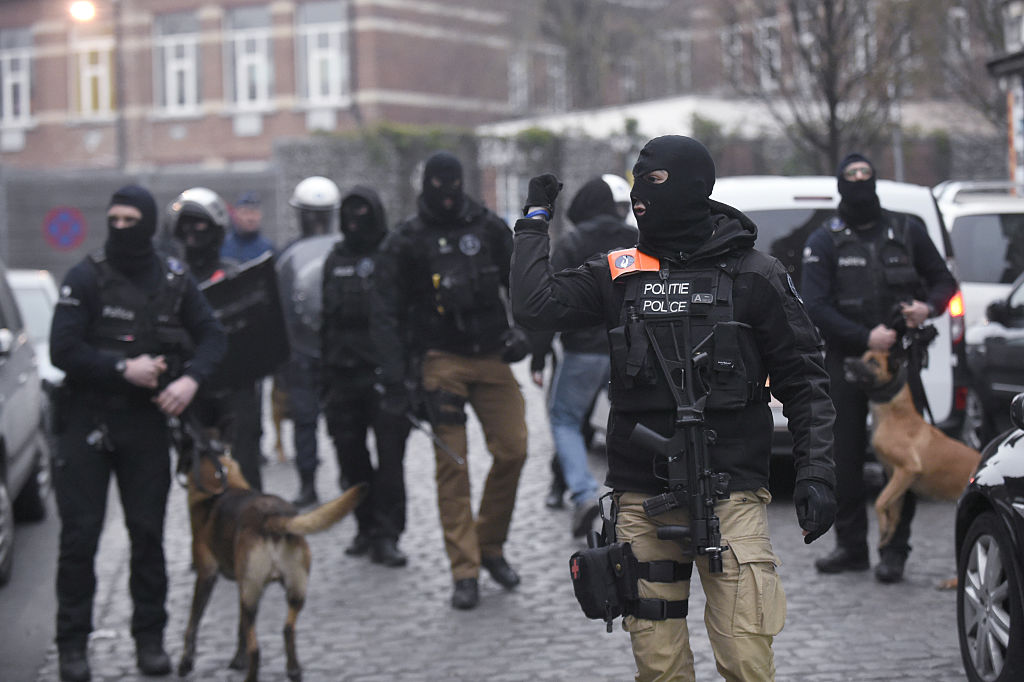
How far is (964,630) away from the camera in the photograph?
5.09 meters

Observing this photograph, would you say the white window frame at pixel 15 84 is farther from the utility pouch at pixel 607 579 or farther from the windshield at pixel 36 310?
the utility pouch at pixel 607 579

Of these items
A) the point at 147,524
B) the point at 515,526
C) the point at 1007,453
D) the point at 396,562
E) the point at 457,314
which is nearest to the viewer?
the point at 1007,453

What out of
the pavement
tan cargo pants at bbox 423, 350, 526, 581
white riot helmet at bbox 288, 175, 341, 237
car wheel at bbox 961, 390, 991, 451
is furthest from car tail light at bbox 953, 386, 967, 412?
white riot helmet at bbox 288, 175, 341, 237

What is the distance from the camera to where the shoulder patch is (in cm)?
383

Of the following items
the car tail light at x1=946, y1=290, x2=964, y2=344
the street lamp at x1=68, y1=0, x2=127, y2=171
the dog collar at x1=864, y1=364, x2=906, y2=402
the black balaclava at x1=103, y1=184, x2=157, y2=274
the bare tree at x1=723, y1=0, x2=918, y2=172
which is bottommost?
the dog collar at x1=864, y1=364, x2=906, y2=402

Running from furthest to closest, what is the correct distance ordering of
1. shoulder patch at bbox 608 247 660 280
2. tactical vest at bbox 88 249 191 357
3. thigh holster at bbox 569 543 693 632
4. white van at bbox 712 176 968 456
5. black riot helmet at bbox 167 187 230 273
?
white van at bbox 712 176 968 456 → black riot helmet at bbox 167 187 230 273 → tactical vest at bbox 88 249 191 357 → shoulder patch at bbox 608 247 660 280 → thigh holster at bbox 569 543 693 632

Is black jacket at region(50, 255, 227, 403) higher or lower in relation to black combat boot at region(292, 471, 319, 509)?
higher

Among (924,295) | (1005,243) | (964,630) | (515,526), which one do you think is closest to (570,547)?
(515,526)

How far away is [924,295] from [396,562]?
3.19 metres

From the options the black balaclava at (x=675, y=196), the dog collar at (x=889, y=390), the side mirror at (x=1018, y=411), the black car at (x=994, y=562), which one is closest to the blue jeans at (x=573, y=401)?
the dog collar at (x=889, y=390)

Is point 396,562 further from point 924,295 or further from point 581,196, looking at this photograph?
point 924,295

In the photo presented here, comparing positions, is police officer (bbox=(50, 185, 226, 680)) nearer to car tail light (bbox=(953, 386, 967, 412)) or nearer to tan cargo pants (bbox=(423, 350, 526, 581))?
tan cargo pants (bbox=(423, 350, 526, 581))

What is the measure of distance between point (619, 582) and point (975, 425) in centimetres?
711

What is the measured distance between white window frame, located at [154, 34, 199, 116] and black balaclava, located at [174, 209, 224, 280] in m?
32.1
